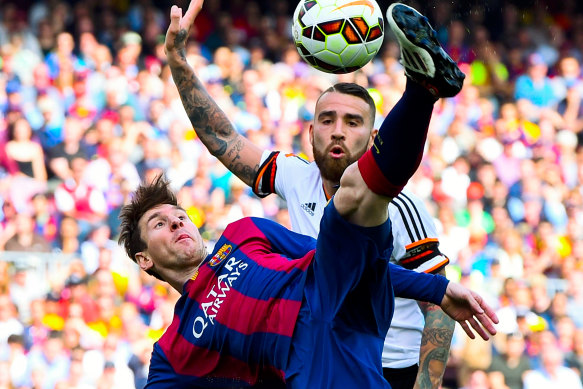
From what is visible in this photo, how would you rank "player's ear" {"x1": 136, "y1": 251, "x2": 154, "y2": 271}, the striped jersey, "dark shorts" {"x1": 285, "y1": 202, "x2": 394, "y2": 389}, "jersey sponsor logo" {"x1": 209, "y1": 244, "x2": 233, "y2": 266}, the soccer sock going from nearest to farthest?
the soccer sock
"dark shorts" {"x1": 285, "y1": 202, "x2": 394, "y2": 389}
the striped jersey
"jersey sponsor logo" {"x1": 209, "y1": 244, "x2": 233, "y2": 266}
"player's ear" {"x1": 136, "y1": 251, "x2": 154, "y2": 271}

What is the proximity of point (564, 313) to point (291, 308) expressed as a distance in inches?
263

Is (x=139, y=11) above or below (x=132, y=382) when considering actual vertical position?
above

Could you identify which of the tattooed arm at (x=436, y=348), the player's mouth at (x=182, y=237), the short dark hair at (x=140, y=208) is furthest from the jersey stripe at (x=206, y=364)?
the tattooed arm at (x=436, y=348)

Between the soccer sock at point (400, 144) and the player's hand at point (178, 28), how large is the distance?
6.70 ft

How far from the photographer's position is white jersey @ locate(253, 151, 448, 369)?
4.25 metres

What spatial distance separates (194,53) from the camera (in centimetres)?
1162

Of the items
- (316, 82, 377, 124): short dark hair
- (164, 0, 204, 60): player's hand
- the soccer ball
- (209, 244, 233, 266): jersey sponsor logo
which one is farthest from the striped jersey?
(164, 0, 204, 60): player's hand

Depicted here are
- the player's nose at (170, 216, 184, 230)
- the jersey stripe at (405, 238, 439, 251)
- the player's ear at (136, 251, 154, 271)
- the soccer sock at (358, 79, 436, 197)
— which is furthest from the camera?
the player's ear at (136, 251, 154, 271)

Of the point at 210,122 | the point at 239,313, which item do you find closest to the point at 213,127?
the point at 210,122

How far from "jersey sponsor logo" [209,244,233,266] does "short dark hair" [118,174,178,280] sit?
557 mm

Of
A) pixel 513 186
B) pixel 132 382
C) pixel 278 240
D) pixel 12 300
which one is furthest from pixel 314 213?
pixel 513 186

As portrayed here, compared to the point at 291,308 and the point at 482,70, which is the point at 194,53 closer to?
the point at 482,70

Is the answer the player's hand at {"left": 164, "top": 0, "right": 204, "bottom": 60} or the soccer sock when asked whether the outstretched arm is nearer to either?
the soccer sock

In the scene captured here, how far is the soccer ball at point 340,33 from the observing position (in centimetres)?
447
